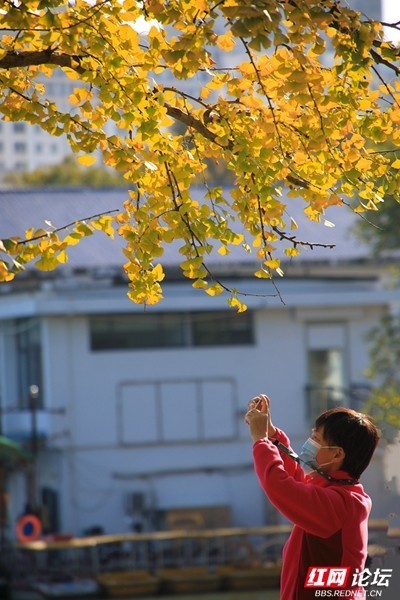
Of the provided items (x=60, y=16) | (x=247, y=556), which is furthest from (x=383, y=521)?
(x=247, y=556)

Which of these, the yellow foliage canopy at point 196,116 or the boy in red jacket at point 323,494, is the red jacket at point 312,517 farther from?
the yellow foliage canopy at point 196,116

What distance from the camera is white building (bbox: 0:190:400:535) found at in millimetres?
25969

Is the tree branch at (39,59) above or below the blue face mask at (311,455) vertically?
above

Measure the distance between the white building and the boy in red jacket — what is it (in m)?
20.8

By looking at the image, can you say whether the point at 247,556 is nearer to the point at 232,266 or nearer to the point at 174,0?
the point at 232,266

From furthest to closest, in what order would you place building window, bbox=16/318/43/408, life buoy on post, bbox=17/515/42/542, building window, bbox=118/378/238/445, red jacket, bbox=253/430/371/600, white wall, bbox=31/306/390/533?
building window, bbox=16/318/43/408, building window, bbox=118/378/238/445, white wall, bbox=31/306/390/533, life buoy on post, bbox=17/515/42/542, red jacket, bbox=253/430/371/600

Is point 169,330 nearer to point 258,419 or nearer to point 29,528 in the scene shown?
point 29,528

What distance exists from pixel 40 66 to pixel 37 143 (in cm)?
13609

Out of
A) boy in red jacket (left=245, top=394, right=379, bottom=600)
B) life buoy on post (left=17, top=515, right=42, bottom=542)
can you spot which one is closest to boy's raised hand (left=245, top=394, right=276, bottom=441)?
boy in red jacket (left=245, top=394, right=379, bottom=600)

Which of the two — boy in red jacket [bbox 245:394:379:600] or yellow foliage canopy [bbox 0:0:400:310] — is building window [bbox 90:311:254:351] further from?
boy in red jacket [bbox 245:394:379:600]

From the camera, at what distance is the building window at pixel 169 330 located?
1039 inches

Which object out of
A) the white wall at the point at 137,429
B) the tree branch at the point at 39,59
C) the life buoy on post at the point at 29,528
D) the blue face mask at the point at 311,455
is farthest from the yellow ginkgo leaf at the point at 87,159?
the white wall at the point at 137,429

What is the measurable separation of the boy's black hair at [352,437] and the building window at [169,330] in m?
21.7

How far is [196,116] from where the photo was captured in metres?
6.20
